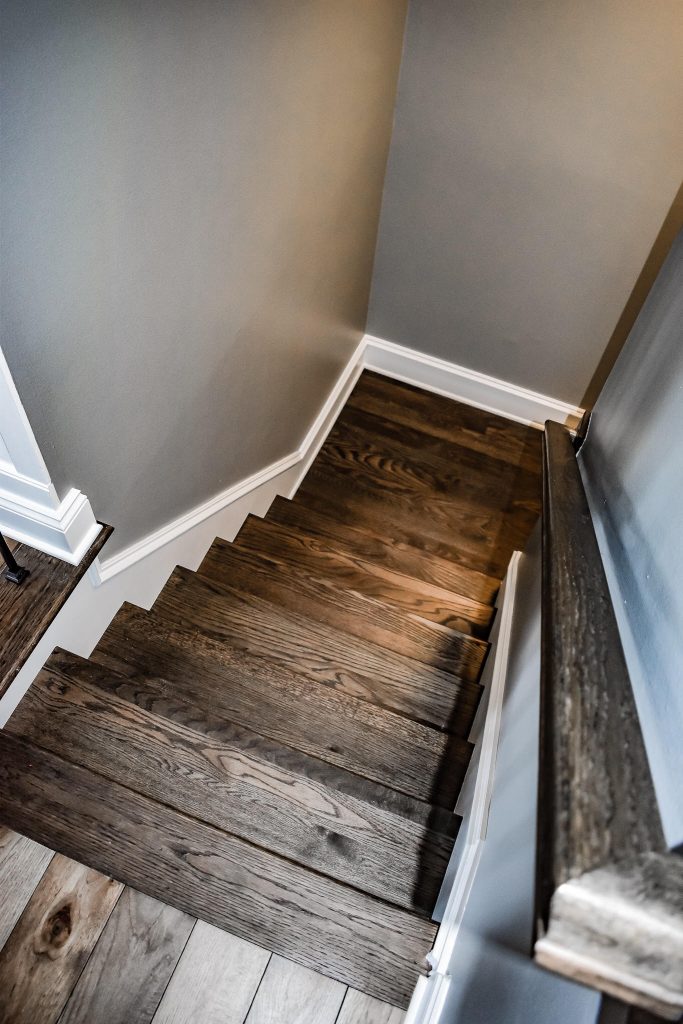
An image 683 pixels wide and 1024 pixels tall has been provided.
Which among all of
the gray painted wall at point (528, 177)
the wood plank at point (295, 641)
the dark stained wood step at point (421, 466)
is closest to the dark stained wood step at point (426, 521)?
the dark stained wood step at point (421, 466)

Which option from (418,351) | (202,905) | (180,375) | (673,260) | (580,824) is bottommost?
(202,905)

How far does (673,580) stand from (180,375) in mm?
1226

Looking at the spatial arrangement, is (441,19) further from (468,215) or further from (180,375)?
(180,375)

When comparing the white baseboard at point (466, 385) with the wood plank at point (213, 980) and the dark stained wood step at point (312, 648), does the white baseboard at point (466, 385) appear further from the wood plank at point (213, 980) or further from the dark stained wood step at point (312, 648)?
the wood plank at point (213, 980)

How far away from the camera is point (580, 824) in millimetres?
567

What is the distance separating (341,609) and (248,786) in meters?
0.76

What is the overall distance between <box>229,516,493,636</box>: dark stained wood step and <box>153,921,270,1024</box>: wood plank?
49.0 inches

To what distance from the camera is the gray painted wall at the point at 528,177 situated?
7.08 feet

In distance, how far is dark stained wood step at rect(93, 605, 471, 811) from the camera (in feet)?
5.48

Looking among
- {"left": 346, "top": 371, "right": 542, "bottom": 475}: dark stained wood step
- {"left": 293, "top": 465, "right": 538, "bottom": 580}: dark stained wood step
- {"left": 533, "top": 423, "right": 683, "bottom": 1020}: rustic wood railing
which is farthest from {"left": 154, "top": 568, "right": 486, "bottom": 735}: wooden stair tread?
→ {"left": 346, "top": 371, "right": 542, "bottom": 475}: dark stained wood step

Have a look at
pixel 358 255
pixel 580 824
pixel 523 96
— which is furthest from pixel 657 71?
pixel 580 824

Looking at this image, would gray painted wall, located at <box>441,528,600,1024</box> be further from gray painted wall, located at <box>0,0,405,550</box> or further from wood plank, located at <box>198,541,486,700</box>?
gray painted wall, located at <box>0,0,405,550</box>

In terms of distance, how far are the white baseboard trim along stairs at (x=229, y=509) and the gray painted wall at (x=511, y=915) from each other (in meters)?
0.99

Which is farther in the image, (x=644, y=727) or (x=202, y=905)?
(x=202, y=905)
